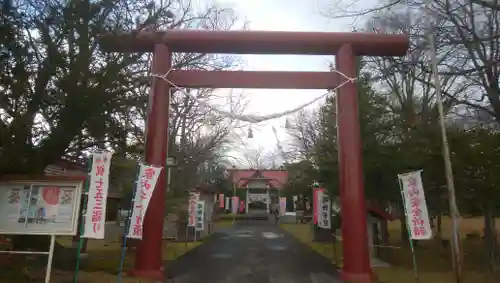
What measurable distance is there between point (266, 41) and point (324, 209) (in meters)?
7.20

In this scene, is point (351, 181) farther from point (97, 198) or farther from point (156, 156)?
point (97, 198)

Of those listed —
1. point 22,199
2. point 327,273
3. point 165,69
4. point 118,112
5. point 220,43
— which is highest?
point 220,43

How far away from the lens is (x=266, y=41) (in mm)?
11211

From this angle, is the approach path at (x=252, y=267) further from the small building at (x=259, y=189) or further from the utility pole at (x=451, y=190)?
the small building at (x=259, y=189)

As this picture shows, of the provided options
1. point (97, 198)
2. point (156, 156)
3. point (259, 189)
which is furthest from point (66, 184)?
point (259, 189)

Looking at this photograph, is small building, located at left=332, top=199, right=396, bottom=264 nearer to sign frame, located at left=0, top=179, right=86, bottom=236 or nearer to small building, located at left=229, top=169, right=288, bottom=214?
sign frame, located at left=0, top=179, right=86, bottom=236

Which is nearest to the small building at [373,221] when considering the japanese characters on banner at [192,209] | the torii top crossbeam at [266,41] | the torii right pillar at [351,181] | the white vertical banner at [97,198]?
the torii right pillar at [351,181]

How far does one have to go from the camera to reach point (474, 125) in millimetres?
14234

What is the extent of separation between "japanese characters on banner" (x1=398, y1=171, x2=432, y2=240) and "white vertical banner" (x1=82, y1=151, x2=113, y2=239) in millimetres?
7250

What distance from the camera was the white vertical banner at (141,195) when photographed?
956cm

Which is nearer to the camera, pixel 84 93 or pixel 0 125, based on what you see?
pixel 0 125

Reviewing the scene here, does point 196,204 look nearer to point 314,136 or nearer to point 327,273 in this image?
point 327,273

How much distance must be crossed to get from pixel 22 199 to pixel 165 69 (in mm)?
4900

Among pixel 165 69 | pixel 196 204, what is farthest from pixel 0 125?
pixel 196 204
